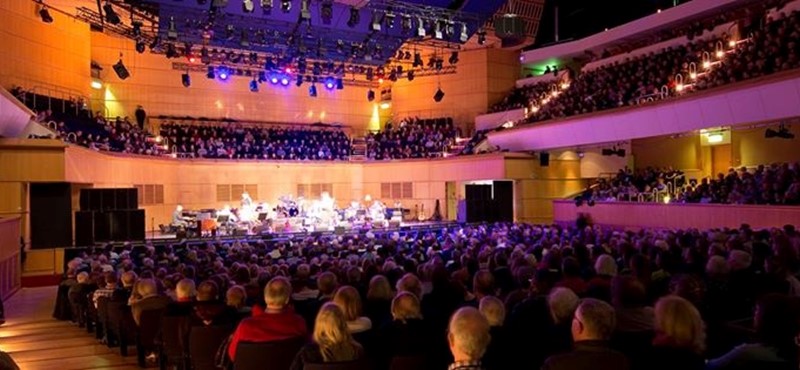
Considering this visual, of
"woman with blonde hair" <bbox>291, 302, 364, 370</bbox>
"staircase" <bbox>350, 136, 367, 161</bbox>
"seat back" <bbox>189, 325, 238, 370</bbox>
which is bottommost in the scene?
"seat back" <bbox>189, 325, 238, 370</bbox>

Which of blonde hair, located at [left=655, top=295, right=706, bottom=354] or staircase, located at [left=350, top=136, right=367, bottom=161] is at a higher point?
staircase, located at [left=350, top=136, right=367, bottom=161]

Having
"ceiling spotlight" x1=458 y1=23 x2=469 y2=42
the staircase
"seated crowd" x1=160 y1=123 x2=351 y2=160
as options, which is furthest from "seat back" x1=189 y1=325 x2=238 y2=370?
the staircase

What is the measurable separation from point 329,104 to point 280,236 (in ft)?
47.1

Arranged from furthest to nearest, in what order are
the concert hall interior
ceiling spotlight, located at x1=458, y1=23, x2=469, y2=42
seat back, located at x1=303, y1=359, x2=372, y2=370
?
1. ceiling spotlight, located at x1=458, y1=23, x2=469, y2=42
2. the concert hall interior
3. seat back, located at x1=303, y1=359, x2=372, y2=370

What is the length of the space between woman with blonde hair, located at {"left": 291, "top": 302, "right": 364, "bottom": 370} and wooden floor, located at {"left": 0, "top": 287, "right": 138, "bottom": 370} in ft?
12.7

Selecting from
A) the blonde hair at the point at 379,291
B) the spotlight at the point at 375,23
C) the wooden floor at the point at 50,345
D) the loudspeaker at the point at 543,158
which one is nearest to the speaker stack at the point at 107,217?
the wooden floor at the point at 50,345

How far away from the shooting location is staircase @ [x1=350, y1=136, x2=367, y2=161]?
28.5 metres

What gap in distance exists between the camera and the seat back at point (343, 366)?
360 cm

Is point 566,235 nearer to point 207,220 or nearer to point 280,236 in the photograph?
point 280,236

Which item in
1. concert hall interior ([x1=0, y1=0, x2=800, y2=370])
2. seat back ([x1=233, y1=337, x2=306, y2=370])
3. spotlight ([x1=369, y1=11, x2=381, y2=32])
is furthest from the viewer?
spotlight ([x1=369, y1=11, x2=381, y2=32])

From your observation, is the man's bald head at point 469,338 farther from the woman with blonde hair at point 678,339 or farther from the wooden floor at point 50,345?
the wooden floor at point 50,345

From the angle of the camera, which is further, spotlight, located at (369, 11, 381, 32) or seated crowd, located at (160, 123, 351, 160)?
seated crowd, located at (160, 123, 351, 160)

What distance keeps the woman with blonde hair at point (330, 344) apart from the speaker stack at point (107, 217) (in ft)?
44.4

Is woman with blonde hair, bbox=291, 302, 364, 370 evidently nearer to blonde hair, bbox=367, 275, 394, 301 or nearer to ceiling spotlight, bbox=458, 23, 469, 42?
blonde hair, bbox=367, 275, 394, 301
